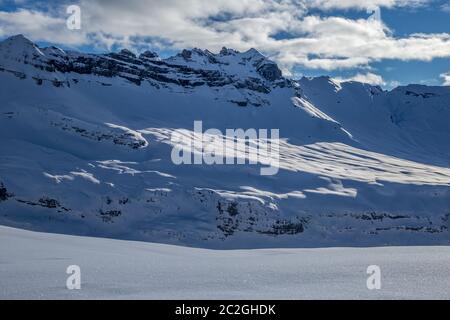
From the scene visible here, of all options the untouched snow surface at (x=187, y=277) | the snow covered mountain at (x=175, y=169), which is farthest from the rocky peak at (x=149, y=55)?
the untouched snow surface at (x=187, y=277)

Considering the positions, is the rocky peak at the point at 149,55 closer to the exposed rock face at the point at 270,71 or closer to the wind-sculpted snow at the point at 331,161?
the exposed rock face at the point at 270,71

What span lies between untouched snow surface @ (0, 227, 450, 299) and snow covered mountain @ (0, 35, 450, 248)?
20.5 m

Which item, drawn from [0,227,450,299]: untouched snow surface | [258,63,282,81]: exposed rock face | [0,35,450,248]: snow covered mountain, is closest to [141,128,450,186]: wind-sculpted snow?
[0,35,450,248]: snow covered mountain

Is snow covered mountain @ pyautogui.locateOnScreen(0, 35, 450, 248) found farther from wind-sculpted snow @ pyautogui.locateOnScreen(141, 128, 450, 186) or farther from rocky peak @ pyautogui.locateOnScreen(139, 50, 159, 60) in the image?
rocky peak @ pyautogui.locateOnScreen(139, 50, 159, 60)

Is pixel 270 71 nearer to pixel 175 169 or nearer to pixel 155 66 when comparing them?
pixel 155 66

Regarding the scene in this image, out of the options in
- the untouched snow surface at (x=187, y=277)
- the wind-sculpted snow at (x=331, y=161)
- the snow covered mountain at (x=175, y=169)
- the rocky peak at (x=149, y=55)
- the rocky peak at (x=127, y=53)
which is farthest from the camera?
the rocky peak at (x=149, y=55)

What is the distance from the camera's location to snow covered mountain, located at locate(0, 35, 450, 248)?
43.7 meters

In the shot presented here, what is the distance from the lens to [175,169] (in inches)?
2256

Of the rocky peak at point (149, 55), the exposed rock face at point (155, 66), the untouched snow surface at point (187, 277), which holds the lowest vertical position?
the untouched snow surface at point (187, 277)

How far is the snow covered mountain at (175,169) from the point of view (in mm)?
43688

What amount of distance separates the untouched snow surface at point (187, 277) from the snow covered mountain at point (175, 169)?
20.5 metres

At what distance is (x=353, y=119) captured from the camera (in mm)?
138250

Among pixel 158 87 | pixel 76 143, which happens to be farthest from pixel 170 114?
pixel 76 143
